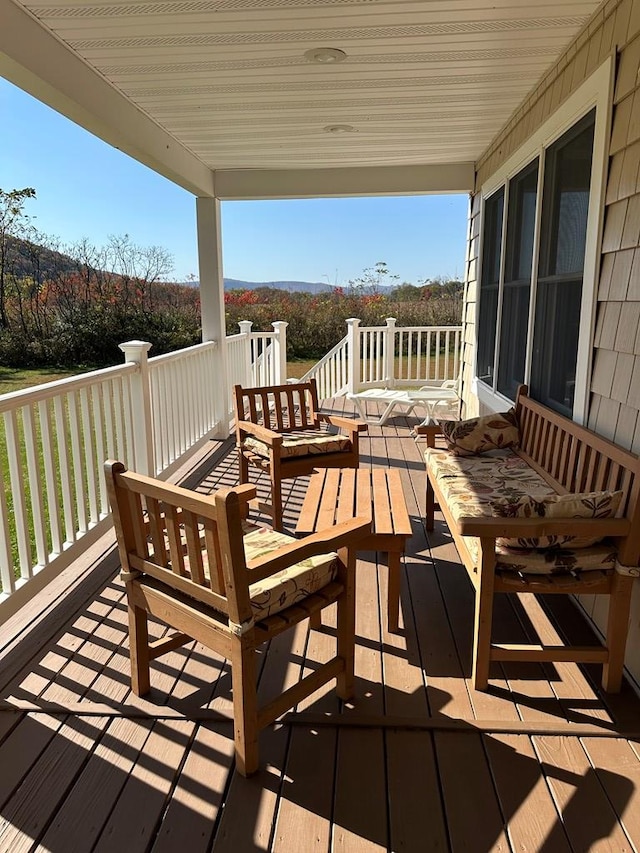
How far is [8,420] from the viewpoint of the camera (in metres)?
2.38

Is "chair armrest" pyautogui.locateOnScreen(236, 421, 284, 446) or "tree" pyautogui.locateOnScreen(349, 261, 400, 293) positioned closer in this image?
"chair armrest" pyautogui.locateOnScreen(236, 421, 284, 446)

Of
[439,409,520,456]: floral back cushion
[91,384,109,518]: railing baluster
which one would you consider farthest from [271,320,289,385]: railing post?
[439,409,520,456]: floral back cushion

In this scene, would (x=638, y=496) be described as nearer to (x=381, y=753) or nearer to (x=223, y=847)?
(x=381, y=753)

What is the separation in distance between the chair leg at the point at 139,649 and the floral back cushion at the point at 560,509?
1.27 meters

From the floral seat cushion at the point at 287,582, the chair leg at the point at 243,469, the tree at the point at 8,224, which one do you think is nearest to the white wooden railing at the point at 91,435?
the chair leg at the point at 243,469

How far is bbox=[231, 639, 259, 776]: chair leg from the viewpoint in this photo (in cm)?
165

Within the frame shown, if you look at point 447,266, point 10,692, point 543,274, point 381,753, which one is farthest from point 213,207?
point 447,266

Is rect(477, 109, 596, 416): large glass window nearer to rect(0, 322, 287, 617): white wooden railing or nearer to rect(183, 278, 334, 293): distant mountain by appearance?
rect(0, 322, 287, 617): white wooden railing

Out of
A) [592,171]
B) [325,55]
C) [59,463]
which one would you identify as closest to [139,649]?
[59,463]

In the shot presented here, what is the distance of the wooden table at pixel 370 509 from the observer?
8.02ft

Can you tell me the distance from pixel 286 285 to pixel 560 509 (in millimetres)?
14745

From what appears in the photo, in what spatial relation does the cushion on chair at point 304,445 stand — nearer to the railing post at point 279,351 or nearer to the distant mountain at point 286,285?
the railing post at point 279,351

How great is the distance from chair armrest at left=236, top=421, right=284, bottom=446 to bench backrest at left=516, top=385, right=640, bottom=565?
1452 mm

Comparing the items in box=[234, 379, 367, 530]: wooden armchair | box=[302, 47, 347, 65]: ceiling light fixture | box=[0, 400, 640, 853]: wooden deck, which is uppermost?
box=[302, 47, 347, 65]: ceiling light fixture
